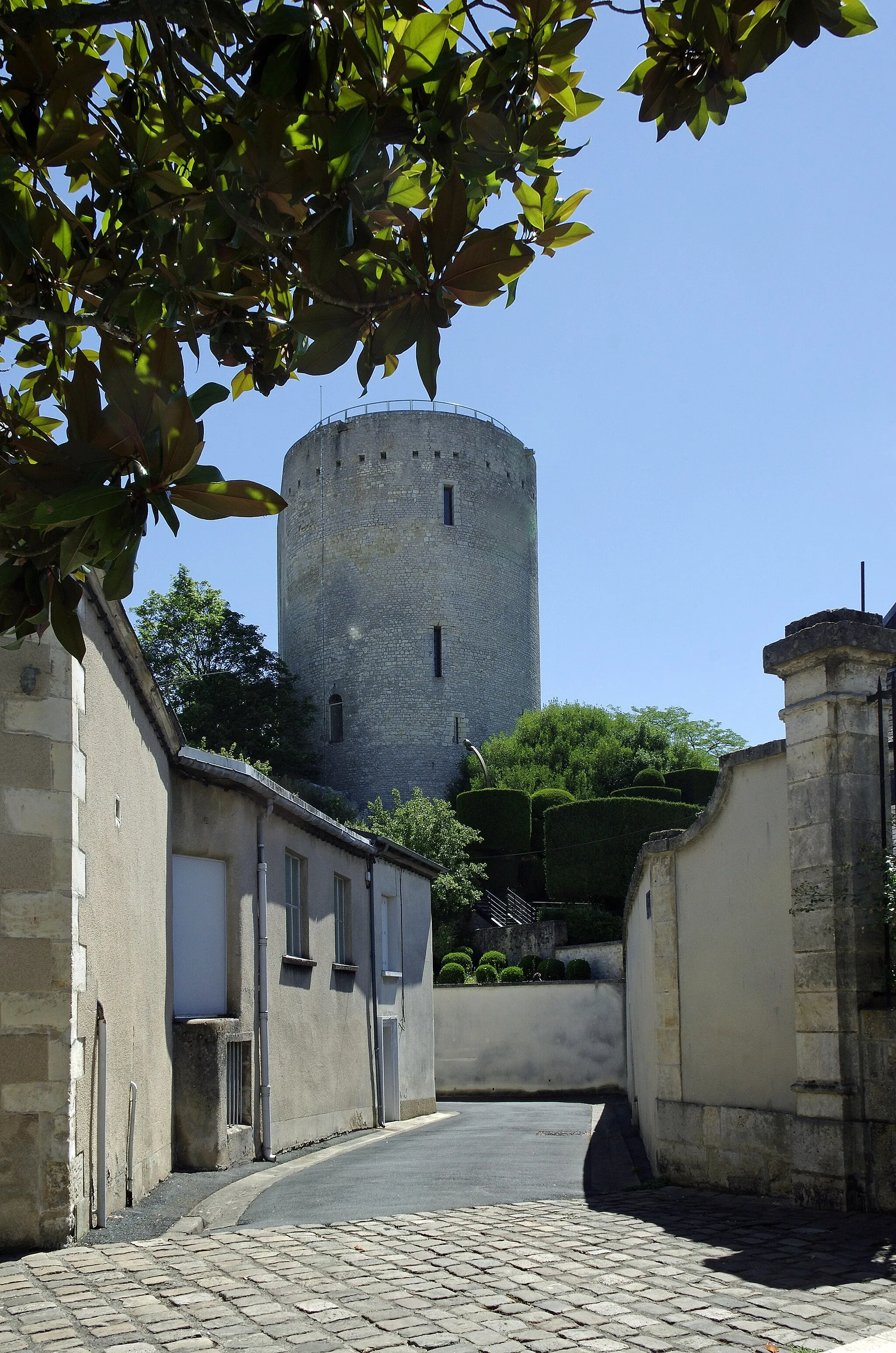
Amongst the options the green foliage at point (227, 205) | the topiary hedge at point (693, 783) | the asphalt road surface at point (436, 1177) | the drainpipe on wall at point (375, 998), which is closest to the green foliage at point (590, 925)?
the topiary hedge at point (693, 783)

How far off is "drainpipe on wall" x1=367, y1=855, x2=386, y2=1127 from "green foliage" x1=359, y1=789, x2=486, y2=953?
1497 cm

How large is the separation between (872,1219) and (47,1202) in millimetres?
4287

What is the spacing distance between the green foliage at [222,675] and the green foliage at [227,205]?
40.0 m

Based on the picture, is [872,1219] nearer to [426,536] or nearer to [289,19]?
[289,19]

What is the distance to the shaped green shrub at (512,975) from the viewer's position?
2727 centimetres

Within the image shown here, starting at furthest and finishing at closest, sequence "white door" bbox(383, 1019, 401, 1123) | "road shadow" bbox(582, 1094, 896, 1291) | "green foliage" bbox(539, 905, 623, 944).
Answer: "green foliage" bbox(539, 905, 623, 944) → "white door" bbox(383, 1019, 401, 1123) → "road shadow" bbox(582, 1094, 896, 1291)

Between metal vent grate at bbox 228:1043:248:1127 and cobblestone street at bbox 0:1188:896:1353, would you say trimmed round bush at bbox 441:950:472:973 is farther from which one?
cobblestone street at bbox 0:1188:896:1353

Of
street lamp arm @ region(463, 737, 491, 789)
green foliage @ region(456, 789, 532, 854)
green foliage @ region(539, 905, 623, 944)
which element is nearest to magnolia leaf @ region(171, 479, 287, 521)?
green foliage @ region(539, 905, 623, 944)

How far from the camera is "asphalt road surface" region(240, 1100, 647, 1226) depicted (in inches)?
316

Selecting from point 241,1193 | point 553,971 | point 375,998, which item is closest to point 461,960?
point 553,971

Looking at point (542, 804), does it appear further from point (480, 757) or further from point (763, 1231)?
point (763, 1231)

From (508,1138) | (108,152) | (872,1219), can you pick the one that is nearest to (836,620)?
(872,1219)

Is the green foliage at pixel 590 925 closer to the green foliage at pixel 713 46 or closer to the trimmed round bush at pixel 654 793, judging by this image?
the trimmed round bush at pixel 654 793

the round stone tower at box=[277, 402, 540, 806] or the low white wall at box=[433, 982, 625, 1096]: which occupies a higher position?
the round stone tower at box=[277, 402, 540, 806]
